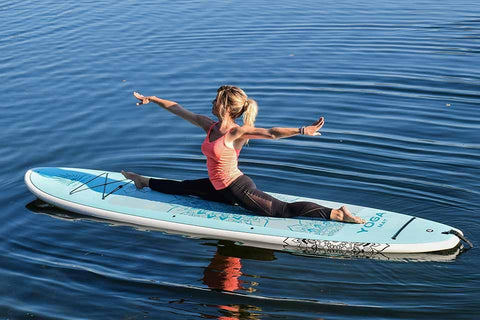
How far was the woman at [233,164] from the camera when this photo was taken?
7.82 metres

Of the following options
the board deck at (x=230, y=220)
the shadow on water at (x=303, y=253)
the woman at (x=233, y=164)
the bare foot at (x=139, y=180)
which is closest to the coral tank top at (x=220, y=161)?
the woman at (x=233, y=164)

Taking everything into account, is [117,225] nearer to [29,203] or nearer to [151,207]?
[151,207]

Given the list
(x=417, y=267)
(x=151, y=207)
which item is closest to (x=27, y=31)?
(x=151, y=207)

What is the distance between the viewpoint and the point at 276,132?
24.4 feet

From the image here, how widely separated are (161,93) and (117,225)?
545cm

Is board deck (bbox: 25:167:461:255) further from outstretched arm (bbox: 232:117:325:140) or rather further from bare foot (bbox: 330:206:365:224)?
outstretched arm (bbox: 232:117:325:140)

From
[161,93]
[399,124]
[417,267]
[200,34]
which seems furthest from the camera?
[200,34]

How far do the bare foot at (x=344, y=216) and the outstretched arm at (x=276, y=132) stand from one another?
1.09 meters

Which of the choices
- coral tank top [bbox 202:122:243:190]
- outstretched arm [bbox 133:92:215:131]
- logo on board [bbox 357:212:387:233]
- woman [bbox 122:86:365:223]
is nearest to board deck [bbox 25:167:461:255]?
logo on board [bbox 357:212:387:233]

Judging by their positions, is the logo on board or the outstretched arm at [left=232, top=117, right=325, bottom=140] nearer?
the outstretched arm at [left=232, top=117, right=325, bottom=140]

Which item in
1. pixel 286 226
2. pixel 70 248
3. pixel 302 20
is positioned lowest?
pixel 70 248

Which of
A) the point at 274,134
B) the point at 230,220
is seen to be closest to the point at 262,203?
the point at 230,220

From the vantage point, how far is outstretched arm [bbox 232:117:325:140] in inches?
280

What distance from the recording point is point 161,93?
13.9 metres
